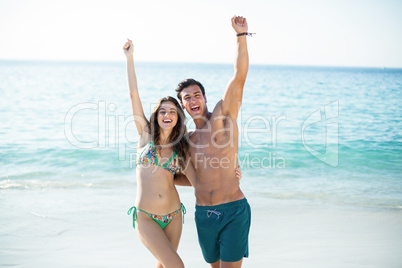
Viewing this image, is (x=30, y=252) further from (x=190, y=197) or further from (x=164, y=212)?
(x=190, y=197)

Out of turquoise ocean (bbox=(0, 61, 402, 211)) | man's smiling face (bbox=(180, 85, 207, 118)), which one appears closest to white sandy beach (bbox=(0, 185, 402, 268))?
turquoise ocean (bbox=(0, 61, 402, 211))

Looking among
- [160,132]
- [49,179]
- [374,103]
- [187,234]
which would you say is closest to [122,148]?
[49,179]

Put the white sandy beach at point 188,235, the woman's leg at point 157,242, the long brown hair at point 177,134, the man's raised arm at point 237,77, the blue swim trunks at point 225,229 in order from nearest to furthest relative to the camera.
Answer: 1. the woman's leg at point 157,242
2. the blue swim trunks at point 225,229
3. the man's raised arm at point 237,77
4. the long brown hair at point 177,134
5. the white sandy beach at point 188,235

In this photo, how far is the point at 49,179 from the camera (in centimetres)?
942

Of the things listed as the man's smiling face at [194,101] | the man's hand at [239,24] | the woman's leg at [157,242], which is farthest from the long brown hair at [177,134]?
the man's hand at [239,24]

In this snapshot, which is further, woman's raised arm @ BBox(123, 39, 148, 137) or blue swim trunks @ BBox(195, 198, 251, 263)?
woman's raised arm @ BBox(123, 39, 148, 137)

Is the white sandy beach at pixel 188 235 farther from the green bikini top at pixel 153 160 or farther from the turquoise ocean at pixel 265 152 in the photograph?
the green bikini top at pixel 153 160

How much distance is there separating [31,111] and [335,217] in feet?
57.6

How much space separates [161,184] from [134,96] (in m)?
0.98

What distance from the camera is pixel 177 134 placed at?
3936 mm

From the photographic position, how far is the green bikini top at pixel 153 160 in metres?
3.72

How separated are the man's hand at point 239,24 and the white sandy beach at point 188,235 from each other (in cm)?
286

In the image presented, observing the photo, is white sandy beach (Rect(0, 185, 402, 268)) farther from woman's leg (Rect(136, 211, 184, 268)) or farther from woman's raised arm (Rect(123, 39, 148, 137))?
woman's raised arm (Rect(123, 39, 148, 137))

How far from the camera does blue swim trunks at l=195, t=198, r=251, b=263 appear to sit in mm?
3584
